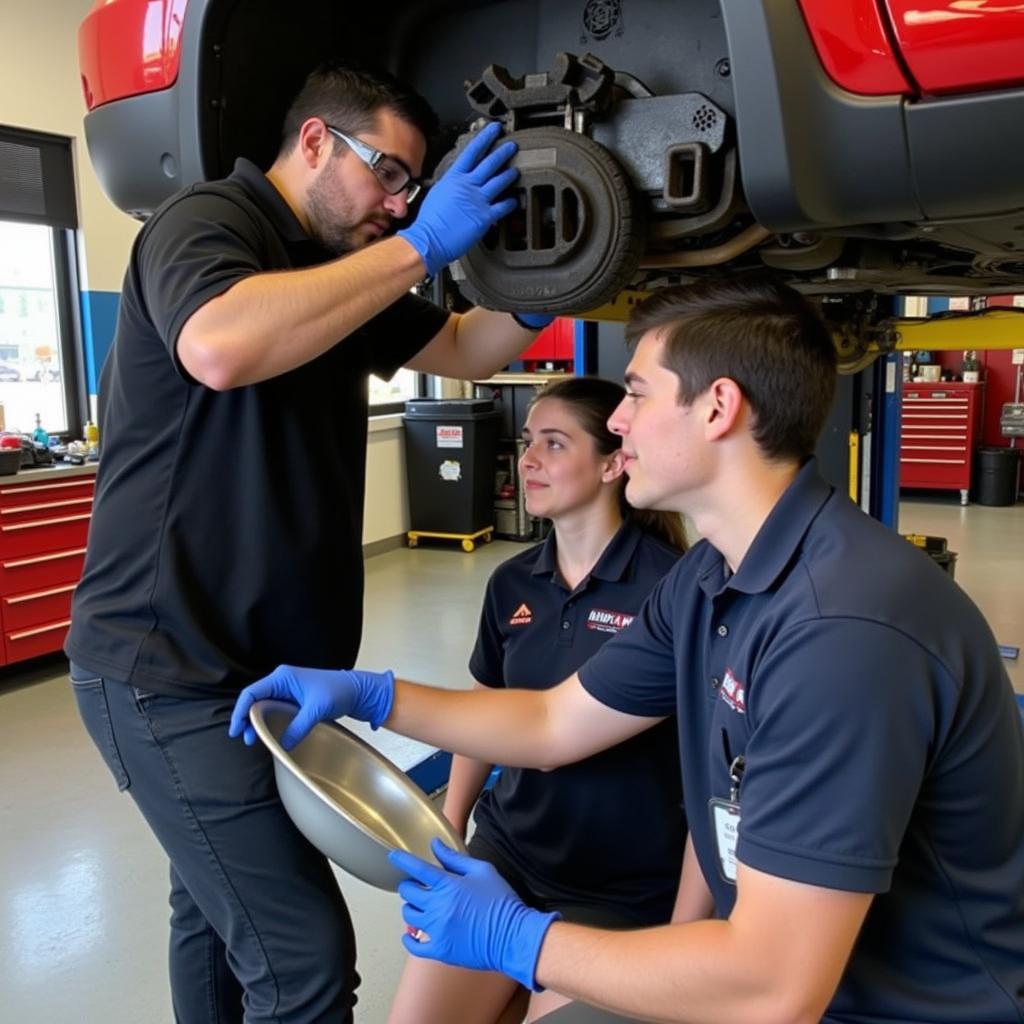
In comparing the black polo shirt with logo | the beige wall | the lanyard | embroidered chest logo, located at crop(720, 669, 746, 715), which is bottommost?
the lanyard

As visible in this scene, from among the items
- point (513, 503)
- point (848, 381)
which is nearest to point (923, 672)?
point (848, 381)

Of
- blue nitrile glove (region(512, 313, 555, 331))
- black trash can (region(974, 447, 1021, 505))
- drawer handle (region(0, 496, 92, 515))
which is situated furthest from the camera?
black trash can (region(974, 447, 1021, 505))

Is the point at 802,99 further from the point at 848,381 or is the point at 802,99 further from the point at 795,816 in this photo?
the point at 848,381

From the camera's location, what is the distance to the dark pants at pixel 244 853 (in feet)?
3.76

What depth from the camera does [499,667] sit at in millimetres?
1582

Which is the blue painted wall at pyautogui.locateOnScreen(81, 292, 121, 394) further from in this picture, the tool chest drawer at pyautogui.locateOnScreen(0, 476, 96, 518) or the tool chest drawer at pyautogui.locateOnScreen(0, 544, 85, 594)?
the tool chest drawer at pyautogui.locateOnScreen(0, 544, 85, 594)

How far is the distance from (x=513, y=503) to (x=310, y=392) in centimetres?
485

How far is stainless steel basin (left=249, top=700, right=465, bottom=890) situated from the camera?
0.95 m

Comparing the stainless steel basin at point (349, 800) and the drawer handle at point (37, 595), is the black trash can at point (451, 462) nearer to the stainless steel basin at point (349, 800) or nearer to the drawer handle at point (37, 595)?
the drawer handle at point (37, 595)

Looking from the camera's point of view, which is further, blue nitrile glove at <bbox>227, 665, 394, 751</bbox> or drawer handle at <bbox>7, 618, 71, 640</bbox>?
drawer handle at <bbox>7, 618, 71, 640</bbox>

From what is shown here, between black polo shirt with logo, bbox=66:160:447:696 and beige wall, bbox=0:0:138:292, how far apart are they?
9.80 feet

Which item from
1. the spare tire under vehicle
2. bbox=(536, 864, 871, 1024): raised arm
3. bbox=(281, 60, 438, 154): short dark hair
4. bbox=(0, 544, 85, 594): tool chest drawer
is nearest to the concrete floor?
bbox=(0, 544, 85, 594): tool chest drawer

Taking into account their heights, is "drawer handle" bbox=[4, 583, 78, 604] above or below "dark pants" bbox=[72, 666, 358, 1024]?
below

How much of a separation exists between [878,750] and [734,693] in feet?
0.61
